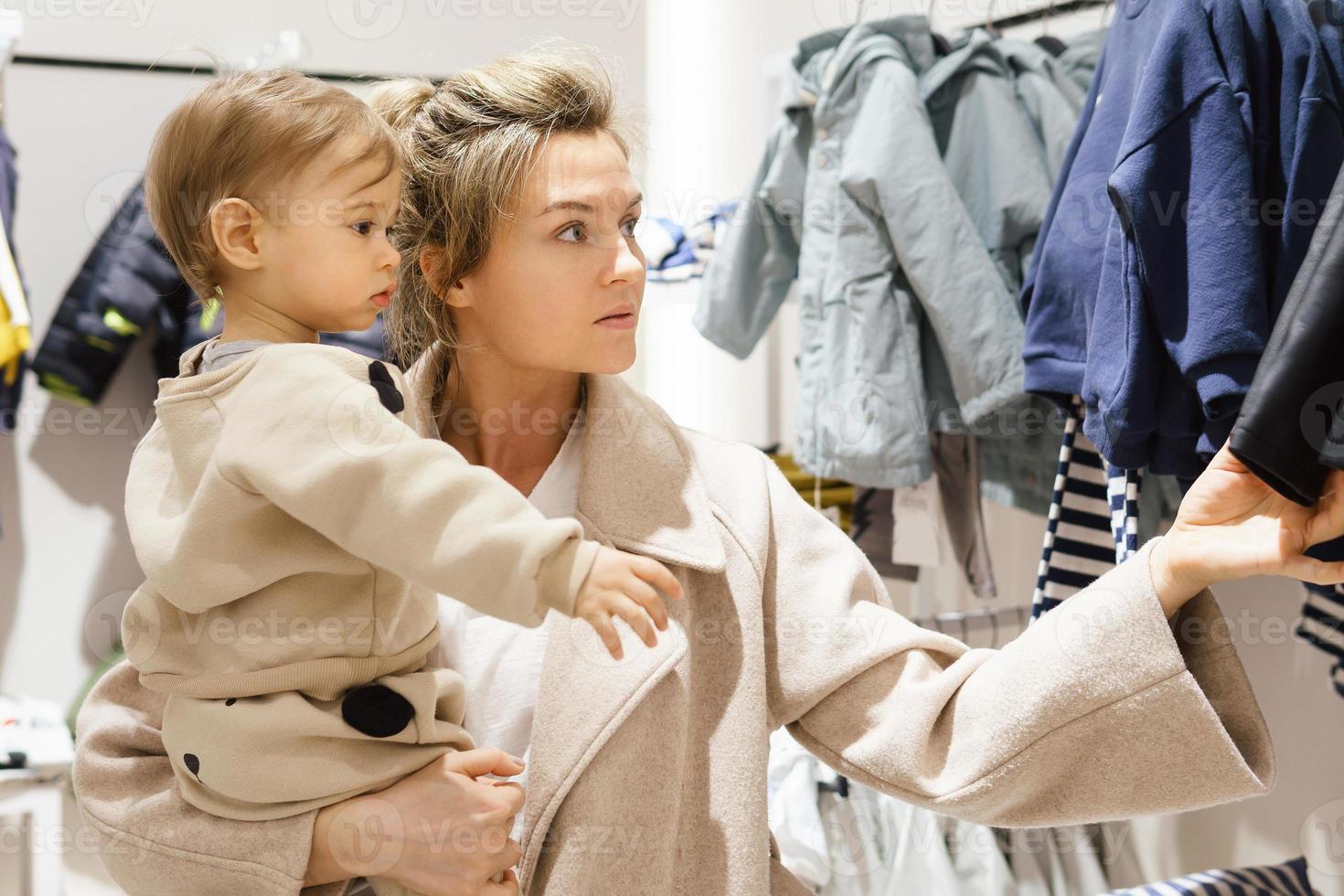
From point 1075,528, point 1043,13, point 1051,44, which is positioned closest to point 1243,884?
point 1075,528

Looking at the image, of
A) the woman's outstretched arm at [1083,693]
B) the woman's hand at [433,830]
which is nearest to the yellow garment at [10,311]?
the woman's hand at [433,830]

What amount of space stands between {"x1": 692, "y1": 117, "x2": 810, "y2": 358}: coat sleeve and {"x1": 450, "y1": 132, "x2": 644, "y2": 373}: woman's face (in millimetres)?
1049

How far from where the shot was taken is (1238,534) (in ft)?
2.89

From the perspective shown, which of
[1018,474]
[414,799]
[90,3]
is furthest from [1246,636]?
[90,3]

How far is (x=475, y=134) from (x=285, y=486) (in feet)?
1.72

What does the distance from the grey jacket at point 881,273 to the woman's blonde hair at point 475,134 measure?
2.62 feet

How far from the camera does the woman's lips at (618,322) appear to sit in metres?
1.12

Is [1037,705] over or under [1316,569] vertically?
under

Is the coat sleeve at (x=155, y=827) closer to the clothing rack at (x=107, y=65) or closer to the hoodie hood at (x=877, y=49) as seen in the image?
the hoodie hood at (x=877, y=49)

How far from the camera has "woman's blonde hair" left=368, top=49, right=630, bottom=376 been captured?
1.13 m

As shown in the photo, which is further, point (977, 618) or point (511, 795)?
point (977, 618)

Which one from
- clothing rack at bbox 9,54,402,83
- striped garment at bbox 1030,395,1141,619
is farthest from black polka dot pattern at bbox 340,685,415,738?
clothing rack at bbox 9,54,402,83

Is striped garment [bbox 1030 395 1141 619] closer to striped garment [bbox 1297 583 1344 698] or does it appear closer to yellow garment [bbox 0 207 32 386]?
striped garment [bbox 1297 583 1344 698]

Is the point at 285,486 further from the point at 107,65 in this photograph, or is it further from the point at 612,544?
the point at 107,65
